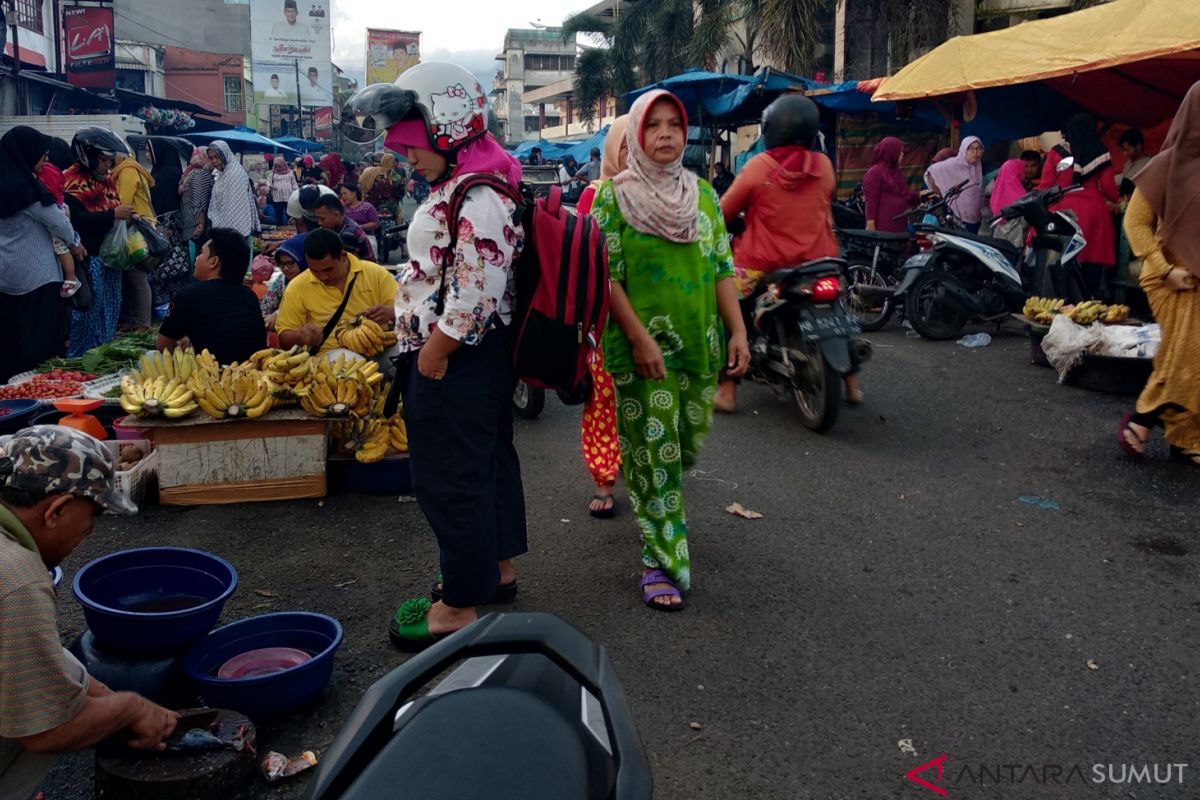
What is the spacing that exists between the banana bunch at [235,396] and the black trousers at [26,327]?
122 inches

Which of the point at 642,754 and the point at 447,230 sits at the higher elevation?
the point at 447,230

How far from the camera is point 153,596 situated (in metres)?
3.09

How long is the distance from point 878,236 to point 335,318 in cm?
672

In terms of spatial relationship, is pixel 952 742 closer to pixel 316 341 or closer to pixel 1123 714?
pixel 1123 714

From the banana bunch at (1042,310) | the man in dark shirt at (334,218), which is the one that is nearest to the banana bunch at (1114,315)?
the banana bunch at (1042,310)

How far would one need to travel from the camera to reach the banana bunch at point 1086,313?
708cm

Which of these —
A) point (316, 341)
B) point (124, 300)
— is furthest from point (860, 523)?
point (124, 300)

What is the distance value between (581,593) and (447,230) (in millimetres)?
1664

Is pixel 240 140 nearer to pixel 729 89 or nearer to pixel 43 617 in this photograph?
pixel 729 89

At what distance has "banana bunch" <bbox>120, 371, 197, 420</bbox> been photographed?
4.73m

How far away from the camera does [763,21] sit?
62.5 feet

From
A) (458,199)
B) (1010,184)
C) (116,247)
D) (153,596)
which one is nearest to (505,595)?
(153,596)

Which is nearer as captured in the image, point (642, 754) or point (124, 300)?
point (642, 754)

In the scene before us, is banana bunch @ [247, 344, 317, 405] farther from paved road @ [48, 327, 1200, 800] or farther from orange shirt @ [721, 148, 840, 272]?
orange shirt @ [721, 148, 840, 272]
